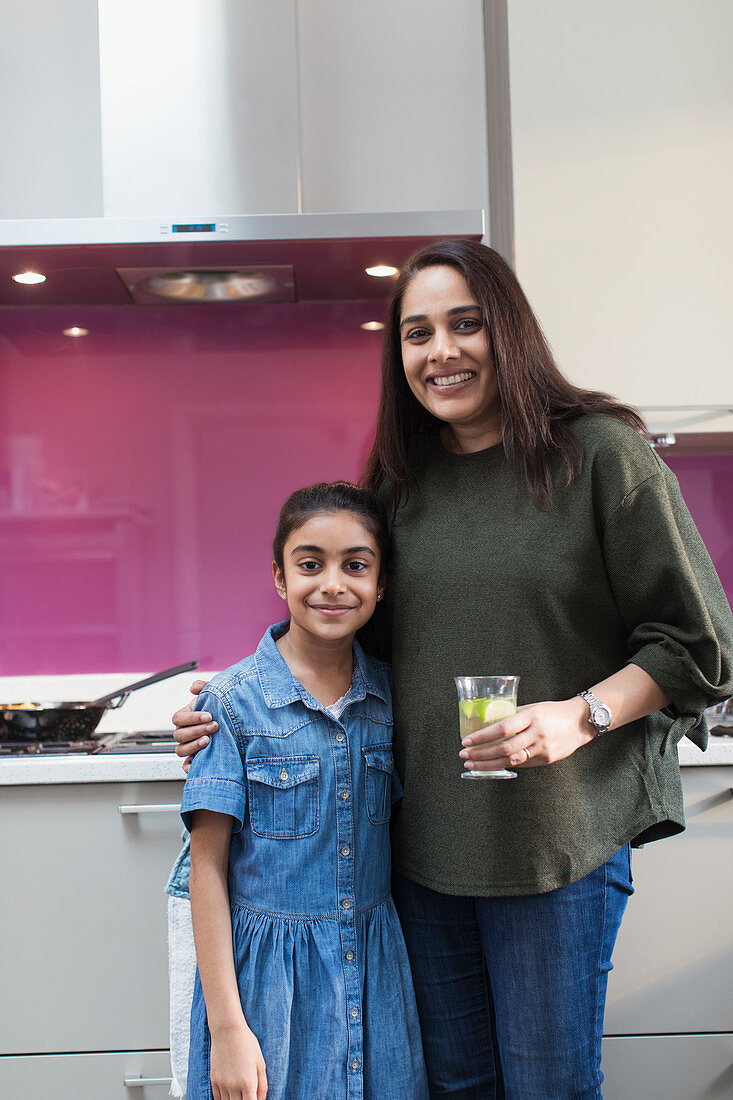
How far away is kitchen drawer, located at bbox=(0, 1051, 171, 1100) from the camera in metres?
1.51

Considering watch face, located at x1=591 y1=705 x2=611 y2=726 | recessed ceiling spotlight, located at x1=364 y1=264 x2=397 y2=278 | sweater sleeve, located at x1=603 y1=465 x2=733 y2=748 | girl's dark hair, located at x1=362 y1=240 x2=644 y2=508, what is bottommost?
watch face, located at x1=591 y1=705 x2=611 y2=726

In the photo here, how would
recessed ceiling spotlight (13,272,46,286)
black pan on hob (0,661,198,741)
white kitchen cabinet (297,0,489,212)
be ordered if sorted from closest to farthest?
black pan on hob (0,661,198,741) < recessed ceiling spotlight (13,272,46,286) < white kitchen cabinet (297,0,489,212)

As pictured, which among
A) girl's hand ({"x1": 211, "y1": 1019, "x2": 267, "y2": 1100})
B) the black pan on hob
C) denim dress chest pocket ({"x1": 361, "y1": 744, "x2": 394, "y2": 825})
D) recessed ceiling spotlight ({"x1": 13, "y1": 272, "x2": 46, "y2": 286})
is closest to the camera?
girl's hand ({"x1": 211, "y1": 1019, "x2": 267, "y2": 1100})

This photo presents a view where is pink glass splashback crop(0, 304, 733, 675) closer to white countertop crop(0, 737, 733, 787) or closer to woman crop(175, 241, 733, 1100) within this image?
white countertop crop(0, 737, 733, 787)

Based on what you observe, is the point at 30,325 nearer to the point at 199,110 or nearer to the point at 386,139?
the point at 199,110

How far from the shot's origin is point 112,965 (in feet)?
4.95

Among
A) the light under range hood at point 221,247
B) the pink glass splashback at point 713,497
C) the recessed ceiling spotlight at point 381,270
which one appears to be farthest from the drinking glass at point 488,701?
the pink glass splashback at point 713,497

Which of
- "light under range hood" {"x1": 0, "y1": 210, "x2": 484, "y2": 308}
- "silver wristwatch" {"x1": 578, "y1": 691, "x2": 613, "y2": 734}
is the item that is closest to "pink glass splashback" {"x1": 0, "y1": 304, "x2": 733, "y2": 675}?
"light under range hood" {"x1": 0, "y1": 210, "x2": 484, "y2": 308}

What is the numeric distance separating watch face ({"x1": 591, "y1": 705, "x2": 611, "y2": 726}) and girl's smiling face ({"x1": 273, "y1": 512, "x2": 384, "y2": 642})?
29 cm

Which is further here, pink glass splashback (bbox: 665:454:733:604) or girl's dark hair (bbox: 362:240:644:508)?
pink glass splashback (bbox: 665:454:733:604)

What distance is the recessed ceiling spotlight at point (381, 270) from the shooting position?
6.20ft

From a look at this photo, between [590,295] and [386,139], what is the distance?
622 millimetres

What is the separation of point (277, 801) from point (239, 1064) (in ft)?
0.91

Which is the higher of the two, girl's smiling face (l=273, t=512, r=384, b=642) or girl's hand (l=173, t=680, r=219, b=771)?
girl's smiling face (l=273, t=512, r=384, b=642)
